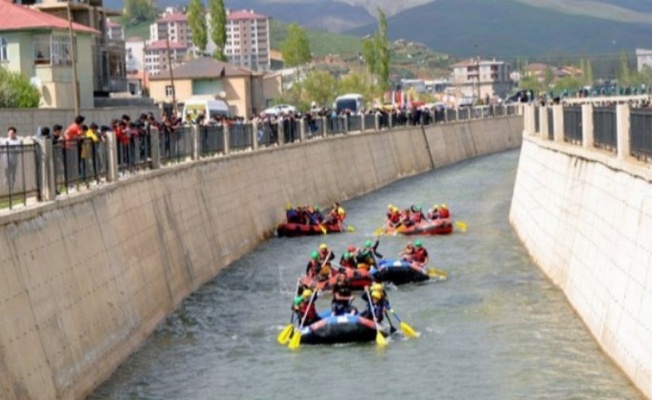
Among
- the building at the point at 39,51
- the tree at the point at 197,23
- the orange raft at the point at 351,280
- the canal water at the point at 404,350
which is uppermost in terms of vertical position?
the tree at the point at 197,23

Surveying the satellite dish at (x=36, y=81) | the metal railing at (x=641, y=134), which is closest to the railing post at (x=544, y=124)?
the metal railing at (x=641, y=134)

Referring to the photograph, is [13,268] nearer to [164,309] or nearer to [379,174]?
[164,309]

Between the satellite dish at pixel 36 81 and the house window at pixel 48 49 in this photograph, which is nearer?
the satellite dish at pixel 36 81

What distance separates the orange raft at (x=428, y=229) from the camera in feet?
190

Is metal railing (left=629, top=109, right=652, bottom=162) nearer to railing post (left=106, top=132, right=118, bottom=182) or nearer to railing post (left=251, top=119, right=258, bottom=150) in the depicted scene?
railing post (left=106, top=132, right=118, bottom=182)

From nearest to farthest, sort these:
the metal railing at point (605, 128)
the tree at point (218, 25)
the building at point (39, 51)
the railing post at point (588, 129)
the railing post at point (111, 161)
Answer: the railing post at point (111, 161) → the metal railing at point (605, 128) → the railing post at point (588, 129) → the building at point (39, 51) → the tree at point (218, 25)

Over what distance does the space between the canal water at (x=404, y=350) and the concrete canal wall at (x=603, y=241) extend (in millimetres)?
530

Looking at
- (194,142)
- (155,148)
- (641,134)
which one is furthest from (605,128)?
(194,142)

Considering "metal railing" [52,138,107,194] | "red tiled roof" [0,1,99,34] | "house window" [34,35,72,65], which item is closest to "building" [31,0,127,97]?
"red tiled roof" [0,1,99,34]

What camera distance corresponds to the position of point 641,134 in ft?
104

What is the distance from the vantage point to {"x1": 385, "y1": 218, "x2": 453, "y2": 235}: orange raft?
2285 inches

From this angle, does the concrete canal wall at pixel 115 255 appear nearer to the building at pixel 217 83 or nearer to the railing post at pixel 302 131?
the railing post at pixel 302 131

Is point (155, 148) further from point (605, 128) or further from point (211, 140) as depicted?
point (605, 128)

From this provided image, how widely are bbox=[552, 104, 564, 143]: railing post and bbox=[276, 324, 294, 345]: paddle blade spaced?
667 inches
